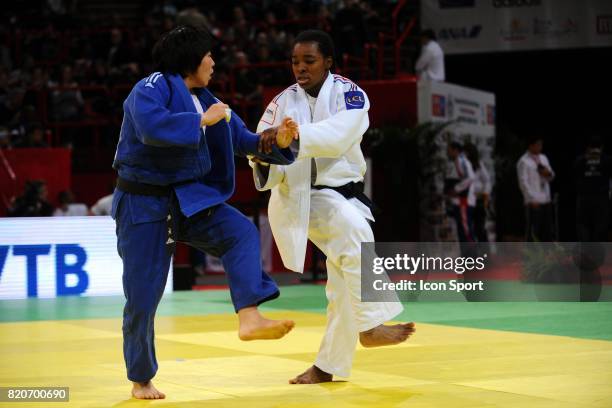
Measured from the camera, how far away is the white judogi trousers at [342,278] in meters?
5.38

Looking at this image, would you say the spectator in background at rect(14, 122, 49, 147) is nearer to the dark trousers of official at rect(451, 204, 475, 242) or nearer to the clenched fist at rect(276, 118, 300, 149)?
the dark trousers of official at rect(451, 204, 475, 242)

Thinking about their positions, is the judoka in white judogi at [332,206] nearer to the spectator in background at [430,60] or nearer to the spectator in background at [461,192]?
the spectator in background at [461,192]

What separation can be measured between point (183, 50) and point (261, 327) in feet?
4.65

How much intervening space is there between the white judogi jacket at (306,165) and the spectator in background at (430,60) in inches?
419

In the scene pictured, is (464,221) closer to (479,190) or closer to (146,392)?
(479,190)

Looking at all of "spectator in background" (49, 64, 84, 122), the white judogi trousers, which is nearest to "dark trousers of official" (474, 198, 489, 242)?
"spectator in background" (49, 64, 84, 122)

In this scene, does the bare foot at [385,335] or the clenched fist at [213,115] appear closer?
the clenched fist at [213,115]

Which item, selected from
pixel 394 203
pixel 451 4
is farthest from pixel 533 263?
pixel 451 4

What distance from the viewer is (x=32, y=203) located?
525 inches

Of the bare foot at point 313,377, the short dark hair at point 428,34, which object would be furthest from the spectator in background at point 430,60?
the bare foot at point 313,377

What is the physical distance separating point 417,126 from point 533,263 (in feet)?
10.6

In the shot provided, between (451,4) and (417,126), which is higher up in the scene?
(451,4)

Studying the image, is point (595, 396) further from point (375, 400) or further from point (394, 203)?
point (394, 203)

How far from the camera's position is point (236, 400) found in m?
5.04
